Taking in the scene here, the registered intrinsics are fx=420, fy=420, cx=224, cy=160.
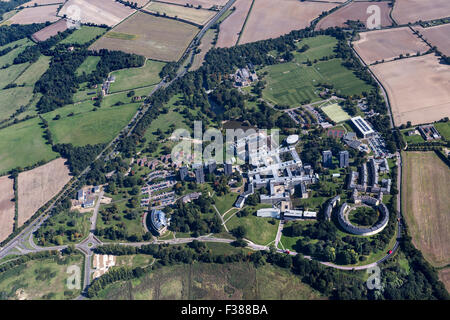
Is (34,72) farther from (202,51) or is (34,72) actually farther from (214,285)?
(214,285)

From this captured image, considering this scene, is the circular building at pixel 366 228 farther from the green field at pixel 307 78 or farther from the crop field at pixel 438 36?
the crop field at pixel 438 36

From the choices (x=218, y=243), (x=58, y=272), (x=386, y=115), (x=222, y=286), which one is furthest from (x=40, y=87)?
(x=386, y=115)

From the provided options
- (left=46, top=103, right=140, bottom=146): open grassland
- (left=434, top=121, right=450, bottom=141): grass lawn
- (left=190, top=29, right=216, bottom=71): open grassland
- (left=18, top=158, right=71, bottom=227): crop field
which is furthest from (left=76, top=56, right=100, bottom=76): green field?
(left=434, top=121, right=450, bottom=141): grass lawn

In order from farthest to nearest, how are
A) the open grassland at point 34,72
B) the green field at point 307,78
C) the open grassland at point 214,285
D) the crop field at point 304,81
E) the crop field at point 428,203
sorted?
1. the open grassland at point 34,72
2. the green field at point 307,78
3. the crop field at point 304,81
4. the crop field at point 428,203
5. the open grassland at point 214,285

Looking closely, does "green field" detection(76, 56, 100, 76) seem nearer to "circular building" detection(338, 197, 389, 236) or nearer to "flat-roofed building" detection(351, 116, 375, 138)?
"flat-roofed building" detection(351, 116, 375, 138)

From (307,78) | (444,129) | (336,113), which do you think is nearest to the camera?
(444,129)

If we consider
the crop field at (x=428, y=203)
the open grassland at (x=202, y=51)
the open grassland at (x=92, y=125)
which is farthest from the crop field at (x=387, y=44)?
the open grassland at (x=92, y=125)


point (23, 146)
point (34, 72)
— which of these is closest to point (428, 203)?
point (23, 146)
